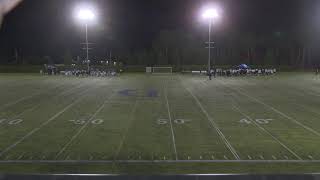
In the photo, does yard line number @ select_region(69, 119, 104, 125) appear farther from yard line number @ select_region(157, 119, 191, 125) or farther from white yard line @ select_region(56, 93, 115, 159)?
yard line number @ select_region(157, 119, 191, 125)

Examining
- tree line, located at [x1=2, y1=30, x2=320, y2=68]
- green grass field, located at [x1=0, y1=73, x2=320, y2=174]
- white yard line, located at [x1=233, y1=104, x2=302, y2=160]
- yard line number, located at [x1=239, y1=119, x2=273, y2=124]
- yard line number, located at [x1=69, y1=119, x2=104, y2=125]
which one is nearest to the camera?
green grass field, located at [x1=0, y1=73, x2=320, y2=174]

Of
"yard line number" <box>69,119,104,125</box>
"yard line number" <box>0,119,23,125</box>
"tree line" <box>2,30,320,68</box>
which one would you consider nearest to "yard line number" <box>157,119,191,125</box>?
"yard line number" <box>69,119,104,125</box>

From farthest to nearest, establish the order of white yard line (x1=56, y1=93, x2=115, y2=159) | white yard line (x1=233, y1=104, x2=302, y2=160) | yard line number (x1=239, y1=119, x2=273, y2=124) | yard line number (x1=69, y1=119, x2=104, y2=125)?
yard line number (x1=239, y1=119, x2=273, y2=124)
yard line number (x1=69, y1=119, x2=104, y2=125)
white yard line (x1=56, y1=93, x2=115, y2=159)
white yard line (x1=233, y1=104, x2=302, y2=160)

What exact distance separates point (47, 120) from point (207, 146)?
7.55 m

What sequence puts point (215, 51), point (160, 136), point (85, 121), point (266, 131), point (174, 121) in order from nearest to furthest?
point (160, 136), point (266, 131), point (174, 121), point (85, 121), point (215, 51)

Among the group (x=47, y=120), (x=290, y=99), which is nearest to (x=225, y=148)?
(x=47, y=120)

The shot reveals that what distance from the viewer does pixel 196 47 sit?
3243 inches

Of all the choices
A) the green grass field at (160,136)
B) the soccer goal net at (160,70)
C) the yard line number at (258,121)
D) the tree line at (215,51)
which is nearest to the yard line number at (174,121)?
the green grass field at (160,136)

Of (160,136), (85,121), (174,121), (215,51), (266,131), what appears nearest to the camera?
(160,136)

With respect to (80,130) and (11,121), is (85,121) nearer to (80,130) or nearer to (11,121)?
(80,130)

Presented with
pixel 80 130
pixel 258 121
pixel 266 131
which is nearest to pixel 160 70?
pixel 258 121

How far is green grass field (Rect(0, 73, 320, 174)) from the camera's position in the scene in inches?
413

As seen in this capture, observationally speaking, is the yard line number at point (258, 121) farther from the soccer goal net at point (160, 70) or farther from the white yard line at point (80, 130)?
the soccer goal net at point (160, 70)

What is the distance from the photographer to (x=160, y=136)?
14492mm
